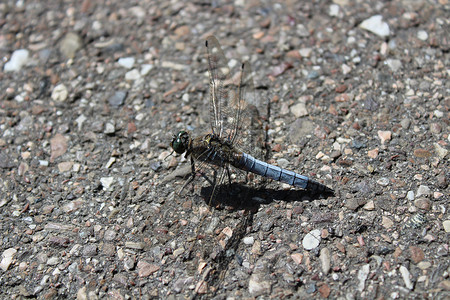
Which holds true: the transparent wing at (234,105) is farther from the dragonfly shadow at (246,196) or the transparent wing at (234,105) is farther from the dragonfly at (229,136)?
the dragonfly shadow at (246,196)

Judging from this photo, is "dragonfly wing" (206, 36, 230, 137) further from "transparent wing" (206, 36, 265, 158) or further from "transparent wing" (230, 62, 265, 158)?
"transparent wing" (230, 62, 265, 158)

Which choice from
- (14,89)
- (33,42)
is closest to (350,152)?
(14,89)

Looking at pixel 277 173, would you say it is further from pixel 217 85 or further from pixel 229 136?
pixel 217 85

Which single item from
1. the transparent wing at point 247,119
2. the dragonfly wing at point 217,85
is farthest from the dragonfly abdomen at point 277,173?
the dragonfly wing at point 217,85

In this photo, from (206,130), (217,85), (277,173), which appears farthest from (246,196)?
(217,85)

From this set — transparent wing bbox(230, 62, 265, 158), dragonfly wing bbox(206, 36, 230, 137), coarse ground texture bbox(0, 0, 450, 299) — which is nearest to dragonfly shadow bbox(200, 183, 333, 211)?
coarse ground texture bbox(0, 0, 450, 299)
